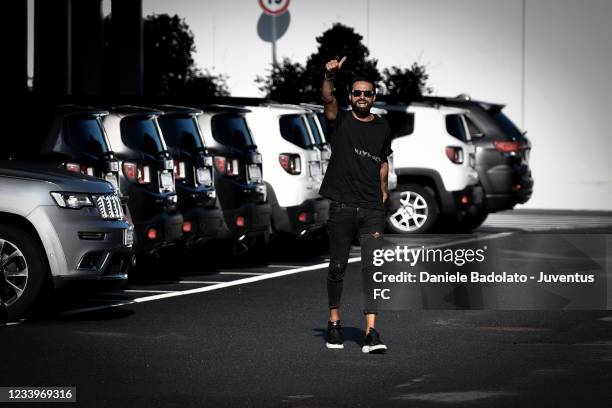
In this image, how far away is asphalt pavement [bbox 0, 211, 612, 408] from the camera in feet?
29.6

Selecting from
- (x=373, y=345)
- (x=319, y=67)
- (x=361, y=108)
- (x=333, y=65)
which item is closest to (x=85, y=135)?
(x=361, y=108)

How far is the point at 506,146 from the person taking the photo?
2323cm

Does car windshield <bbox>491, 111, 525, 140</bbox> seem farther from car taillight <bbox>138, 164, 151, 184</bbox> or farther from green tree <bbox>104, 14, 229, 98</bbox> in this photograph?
green tree <bbox>104, 14, 229, 98</bbox>

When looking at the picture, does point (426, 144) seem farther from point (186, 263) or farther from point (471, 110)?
point (186, 263)

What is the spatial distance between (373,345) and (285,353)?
61 cm

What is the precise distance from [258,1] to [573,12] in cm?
690

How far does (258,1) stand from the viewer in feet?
113

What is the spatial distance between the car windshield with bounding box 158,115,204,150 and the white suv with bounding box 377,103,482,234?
6.08 m

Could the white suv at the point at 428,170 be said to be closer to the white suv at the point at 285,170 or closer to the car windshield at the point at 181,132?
the white suv at the point at 285,170

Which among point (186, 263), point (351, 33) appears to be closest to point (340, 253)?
point (186, 263)

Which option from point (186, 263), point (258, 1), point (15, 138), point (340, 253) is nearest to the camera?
point (340, 253)

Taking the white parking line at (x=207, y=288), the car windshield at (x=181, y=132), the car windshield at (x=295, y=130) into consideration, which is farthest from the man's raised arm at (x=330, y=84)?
the car windshield at (x=295, y=130)

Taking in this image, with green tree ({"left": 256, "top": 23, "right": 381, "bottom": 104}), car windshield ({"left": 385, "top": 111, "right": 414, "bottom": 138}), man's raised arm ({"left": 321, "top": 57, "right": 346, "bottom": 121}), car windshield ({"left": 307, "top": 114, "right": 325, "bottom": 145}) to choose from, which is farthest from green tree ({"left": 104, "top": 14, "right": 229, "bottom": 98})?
man's raised arm ({"left": 321, "top": 57, "right": 346, "bottom": 121})

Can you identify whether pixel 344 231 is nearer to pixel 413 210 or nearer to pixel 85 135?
pixel 85 135
